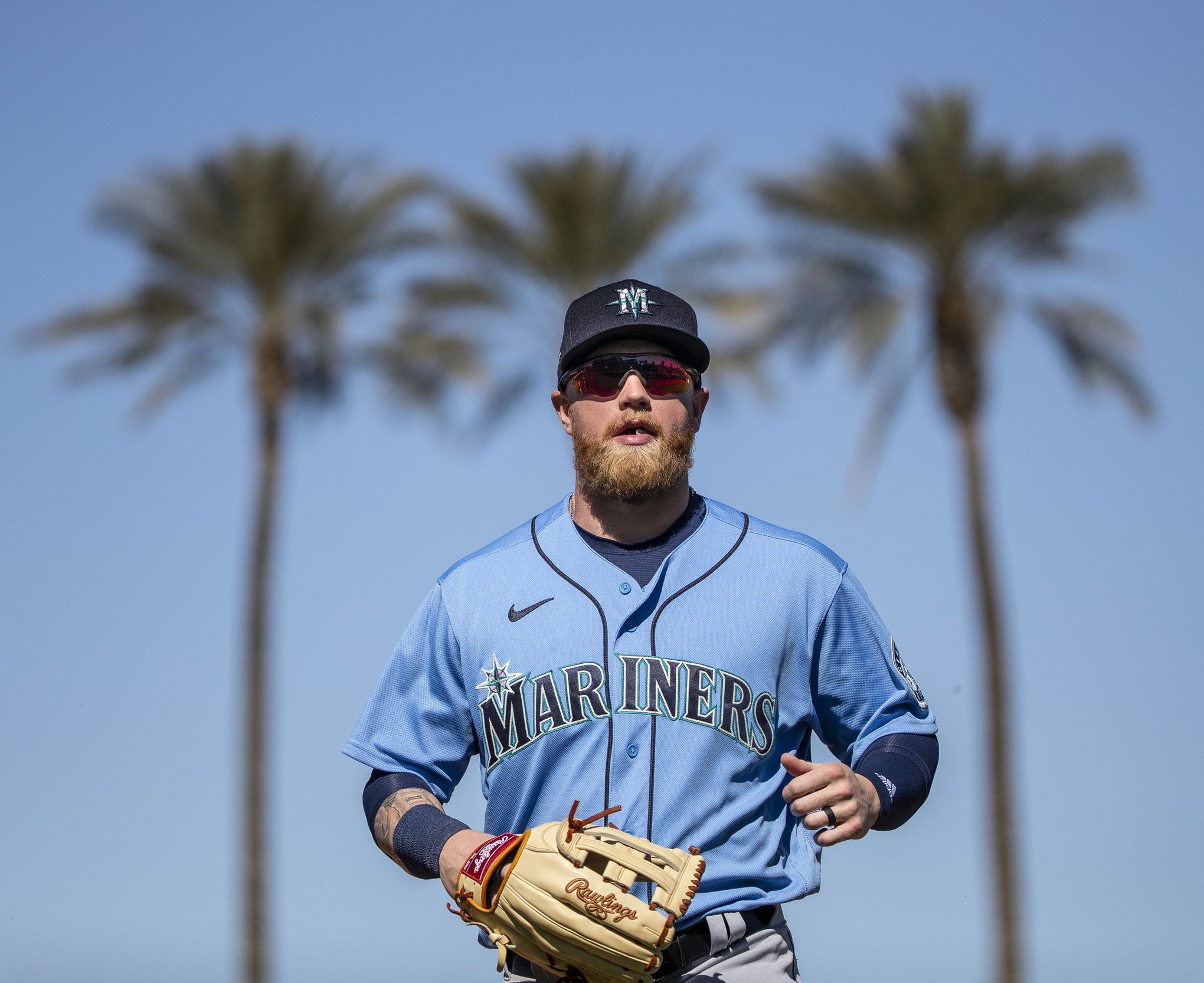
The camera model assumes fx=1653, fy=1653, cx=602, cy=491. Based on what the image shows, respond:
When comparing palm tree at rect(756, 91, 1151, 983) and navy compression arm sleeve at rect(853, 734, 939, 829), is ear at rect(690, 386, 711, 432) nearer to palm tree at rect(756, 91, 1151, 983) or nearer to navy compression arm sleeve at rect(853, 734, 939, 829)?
navy compression arm sleeve at rect(853, 734, 939, 829)

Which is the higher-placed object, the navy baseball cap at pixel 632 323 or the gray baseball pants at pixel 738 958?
the navy baseball cap at pixel 632 323

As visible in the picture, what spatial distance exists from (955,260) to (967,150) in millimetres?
1172

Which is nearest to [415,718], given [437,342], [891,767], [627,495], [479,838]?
[479,838]

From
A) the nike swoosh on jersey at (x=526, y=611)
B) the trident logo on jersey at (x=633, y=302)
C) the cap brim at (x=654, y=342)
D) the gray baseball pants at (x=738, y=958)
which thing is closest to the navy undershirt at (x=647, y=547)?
the nike swoosh on jersey at (x=526, y=611)

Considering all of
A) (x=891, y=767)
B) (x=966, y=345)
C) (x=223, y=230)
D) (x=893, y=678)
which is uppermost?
(x=223, y=230)

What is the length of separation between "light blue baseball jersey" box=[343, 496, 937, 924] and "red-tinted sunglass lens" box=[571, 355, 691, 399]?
415 mm

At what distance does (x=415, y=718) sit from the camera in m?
5.11

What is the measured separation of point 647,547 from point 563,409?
0.62 m

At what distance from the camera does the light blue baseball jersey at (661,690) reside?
185 inches

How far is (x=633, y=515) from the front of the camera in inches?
205

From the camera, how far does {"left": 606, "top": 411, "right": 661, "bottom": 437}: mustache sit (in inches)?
203

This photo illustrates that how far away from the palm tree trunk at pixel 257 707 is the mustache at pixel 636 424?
40.5 ft

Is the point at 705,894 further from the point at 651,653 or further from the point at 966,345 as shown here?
the point at 966,345

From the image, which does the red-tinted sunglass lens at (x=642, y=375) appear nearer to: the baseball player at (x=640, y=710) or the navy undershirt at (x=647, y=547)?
the baseball player at (x=640, y=710)
